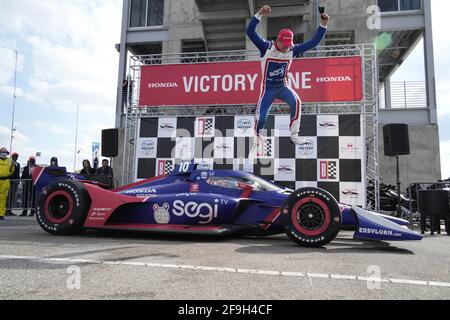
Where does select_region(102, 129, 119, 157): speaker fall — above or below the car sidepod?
above

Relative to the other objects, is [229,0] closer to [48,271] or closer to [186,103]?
[186,103]

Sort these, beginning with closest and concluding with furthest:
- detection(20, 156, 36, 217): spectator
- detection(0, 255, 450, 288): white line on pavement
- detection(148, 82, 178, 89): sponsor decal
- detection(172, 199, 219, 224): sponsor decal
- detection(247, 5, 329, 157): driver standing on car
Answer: detection(0, 255, 450, 288): white line on pavement
detection(172, 199, 219, 224): sponsor decal
detection(247, 5, 329, 157): driver standing on car
detection(148, 82, 178, 89): sponsor decal
detection(20, 156, 36, 217): spectator

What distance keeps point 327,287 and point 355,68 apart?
684 cm

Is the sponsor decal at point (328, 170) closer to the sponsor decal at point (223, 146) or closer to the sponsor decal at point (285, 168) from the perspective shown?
the sponsor decal at point (285, 168)

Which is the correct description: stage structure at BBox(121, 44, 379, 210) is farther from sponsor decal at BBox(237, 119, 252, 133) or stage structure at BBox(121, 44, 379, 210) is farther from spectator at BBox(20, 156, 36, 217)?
spectator at BBox(20, 156, 36, 217)

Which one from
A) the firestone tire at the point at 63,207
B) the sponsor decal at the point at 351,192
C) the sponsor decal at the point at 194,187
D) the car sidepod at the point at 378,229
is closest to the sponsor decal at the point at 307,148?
the sponsor decal at the point at 351,192

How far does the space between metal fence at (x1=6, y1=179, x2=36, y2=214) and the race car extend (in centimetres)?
529

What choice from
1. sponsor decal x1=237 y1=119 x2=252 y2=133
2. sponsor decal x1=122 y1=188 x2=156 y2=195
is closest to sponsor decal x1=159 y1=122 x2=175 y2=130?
sponsor decal x1=237 y1=119 x2=252 y2=133

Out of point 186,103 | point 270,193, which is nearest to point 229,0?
point 186,103

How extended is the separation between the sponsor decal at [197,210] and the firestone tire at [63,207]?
1.17 metres

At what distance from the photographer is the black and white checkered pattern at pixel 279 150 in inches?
299

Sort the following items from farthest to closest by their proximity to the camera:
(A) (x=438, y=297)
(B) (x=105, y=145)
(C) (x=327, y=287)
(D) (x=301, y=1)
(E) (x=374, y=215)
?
(D) (x=301, y=1) → (B) (x=105, y=145) → (E) (x=374, y=215) → (C) (x=327, y=287) → (A) (x=438, y=297)

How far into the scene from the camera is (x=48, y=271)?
2.55 meters

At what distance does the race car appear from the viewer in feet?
13.2
